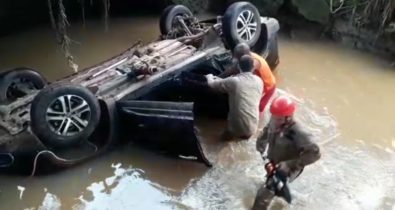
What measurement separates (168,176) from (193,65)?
1.75 meters

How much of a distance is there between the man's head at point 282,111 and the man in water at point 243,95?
64.2 inches

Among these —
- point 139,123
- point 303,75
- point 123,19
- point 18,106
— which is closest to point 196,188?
point 139,123

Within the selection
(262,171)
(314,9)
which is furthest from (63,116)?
(314,9)

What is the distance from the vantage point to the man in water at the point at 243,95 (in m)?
7.54

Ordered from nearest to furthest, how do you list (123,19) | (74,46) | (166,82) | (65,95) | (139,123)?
(65,95)
(139,123)
(166,82)
(74,46)
(123,19)

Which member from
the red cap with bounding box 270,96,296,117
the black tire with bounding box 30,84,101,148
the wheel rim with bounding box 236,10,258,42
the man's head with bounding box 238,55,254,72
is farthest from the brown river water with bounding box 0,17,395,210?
the red cap with bounding box 270,96,296,117

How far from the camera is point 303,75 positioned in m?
9.91

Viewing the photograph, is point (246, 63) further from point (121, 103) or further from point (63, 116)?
point (63, 116)

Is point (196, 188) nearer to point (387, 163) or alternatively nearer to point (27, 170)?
point (27, 170)

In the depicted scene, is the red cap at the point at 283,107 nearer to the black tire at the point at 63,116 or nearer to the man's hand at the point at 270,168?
the man's hand at the point at 270,168

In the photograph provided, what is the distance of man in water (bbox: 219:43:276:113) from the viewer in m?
7.85

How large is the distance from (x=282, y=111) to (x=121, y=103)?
7.53 ft

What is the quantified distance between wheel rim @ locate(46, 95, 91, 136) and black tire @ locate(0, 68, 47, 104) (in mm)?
1107

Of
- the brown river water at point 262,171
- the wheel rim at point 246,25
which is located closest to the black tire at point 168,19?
the wheel rim at point 246,25
